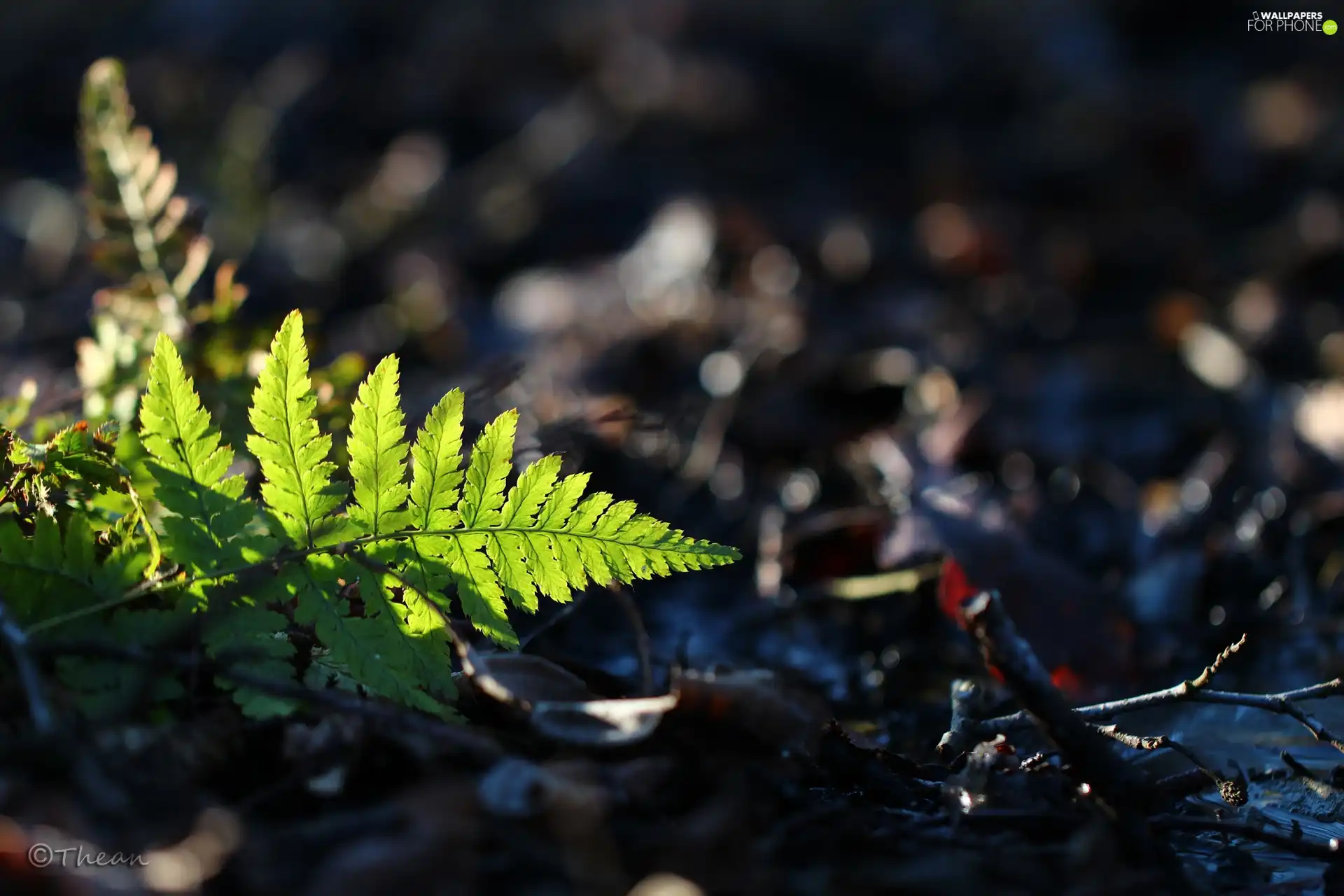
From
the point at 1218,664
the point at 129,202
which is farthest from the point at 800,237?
the point at 1218,664

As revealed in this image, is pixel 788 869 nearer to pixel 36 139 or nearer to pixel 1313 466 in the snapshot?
pixel 1313 466

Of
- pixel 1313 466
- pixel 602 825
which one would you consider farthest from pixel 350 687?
pixel 1313 466

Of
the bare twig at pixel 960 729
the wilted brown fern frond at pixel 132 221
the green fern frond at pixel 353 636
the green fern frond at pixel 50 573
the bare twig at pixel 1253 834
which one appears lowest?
the bare twig at pixel 1253 834

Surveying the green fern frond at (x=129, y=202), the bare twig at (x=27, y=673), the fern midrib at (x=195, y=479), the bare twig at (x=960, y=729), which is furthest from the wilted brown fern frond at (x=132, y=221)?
the bare twig at (x=960, y=729)

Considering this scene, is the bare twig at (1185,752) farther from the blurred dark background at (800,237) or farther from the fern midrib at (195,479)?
the fern midrib at (195,479)

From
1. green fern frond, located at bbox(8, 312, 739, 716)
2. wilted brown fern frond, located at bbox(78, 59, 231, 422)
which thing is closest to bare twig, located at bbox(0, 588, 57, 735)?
green fern frond, located at bbox(8, 312, 739, 716)
